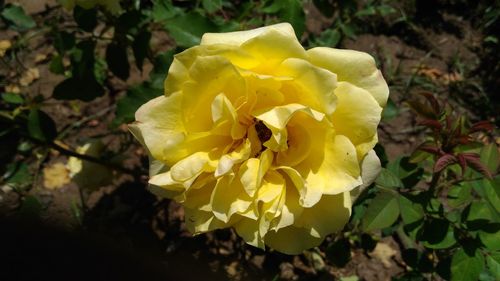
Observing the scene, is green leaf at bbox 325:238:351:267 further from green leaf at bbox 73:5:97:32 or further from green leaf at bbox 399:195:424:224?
green leaf at bbox 73:5:97:32

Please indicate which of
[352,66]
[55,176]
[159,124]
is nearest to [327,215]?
[352,66]

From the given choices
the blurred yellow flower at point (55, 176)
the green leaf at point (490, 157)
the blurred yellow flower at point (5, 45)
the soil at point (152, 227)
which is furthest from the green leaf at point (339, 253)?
the blurred yellow flower at point (5, 45)

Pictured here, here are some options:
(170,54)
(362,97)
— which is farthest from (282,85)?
(170,54)

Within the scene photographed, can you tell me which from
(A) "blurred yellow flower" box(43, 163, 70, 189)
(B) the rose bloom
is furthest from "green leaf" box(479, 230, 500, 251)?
(A) "blurred yellow flower" box(43, 163, 70, 189)

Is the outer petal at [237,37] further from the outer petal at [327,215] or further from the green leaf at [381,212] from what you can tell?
the green leaf at [381,212]

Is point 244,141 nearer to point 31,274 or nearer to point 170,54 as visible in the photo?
point 170,54
